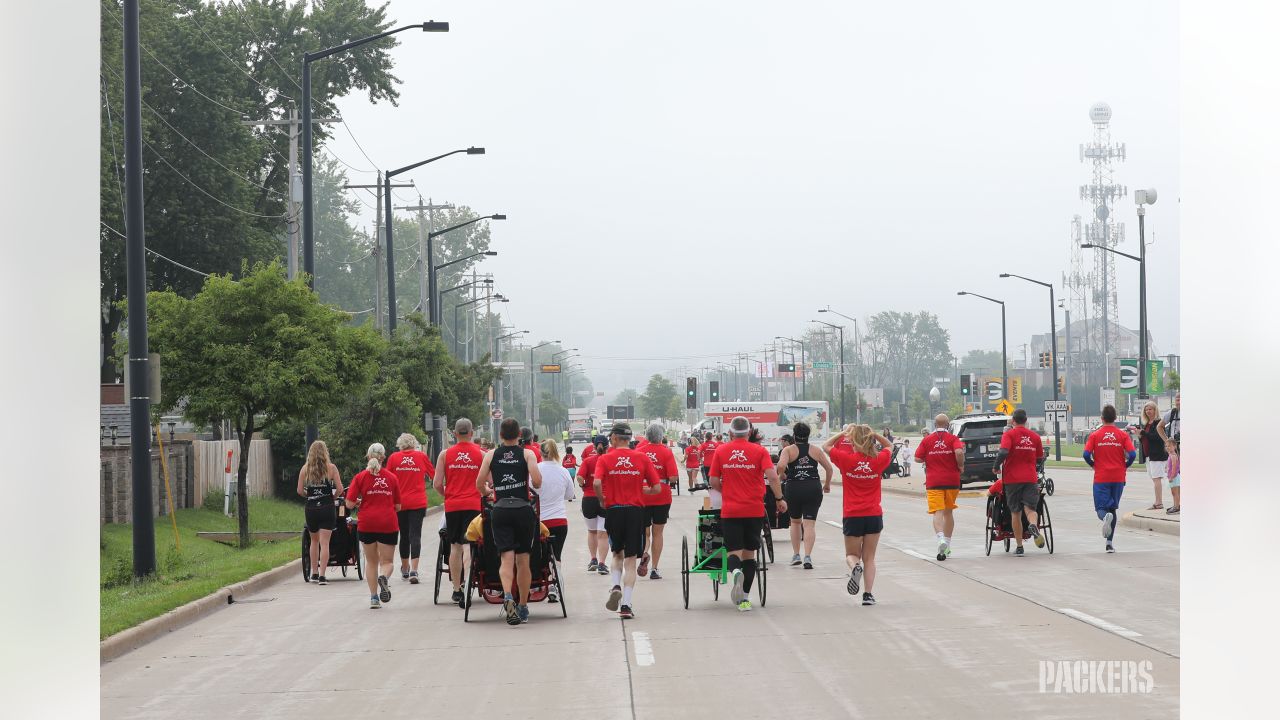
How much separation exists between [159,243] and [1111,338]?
521 feet

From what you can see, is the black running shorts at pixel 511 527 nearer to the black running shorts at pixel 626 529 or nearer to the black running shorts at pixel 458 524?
the black running shorts at pixel 626 529

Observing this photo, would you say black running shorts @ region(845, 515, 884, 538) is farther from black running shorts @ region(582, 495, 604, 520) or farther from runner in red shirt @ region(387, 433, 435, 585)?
runner in red shirt @ region(387, 433, 435, 585)

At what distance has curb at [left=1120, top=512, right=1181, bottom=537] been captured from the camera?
21.7 meters

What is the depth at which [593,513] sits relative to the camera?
17641 millimetres

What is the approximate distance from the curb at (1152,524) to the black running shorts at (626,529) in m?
10.2

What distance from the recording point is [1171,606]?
13203 mm

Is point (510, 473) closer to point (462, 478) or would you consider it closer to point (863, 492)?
point (462, 478)

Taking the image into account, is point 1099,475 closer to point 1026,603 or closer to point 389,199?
point 1026,603

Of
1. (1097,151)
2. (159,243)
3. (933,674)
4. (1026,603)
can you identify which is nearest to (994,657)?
(933,674)

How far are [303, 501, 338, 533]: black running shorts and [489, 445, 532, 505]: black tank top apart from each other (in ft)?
16.8

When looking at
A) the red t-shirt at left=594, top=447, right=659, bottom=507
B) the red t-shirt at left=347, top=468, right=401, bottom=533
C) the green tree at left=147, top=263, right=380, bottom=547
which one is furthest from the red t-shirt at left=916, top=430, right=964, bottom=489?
the green tree at left=147, top=263, right=380, bottom=547

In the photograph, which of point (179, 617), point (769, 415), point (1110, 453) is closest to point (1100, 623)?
point (1110, 453)

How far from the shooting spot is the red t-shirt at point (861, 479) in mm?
14320
